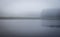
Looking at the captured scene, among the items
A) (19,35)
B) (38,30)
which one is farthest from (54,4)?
(19,35)

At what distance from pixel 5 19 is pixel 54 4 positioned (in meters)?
0.97

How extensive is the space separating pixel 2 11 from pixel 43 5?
771mm

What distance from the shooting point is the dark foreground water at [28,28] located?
3.69 feet

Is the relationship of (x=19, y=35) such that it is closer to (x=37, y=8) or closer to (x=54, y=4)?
(x=37, y=8)

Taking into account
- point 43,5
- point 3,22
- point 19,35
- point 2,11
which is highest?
point 43,5

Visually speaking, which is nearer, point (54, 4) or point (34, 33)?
point (54, 4)

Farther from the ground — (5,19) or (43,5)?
(43,5)

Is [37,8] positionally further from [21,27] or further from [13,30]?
[13,30]

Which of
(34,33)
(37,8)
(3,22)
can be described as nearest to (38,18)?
(37,8)

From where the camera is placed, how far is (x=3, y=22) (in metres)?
1.10

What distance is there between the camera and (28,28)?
1232mm

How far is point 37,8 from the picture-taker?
1105 millimetres

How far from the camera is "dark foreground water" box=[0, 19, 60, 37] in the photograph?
1.13m

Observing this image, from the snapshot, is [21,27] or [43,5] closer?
[43,5]
